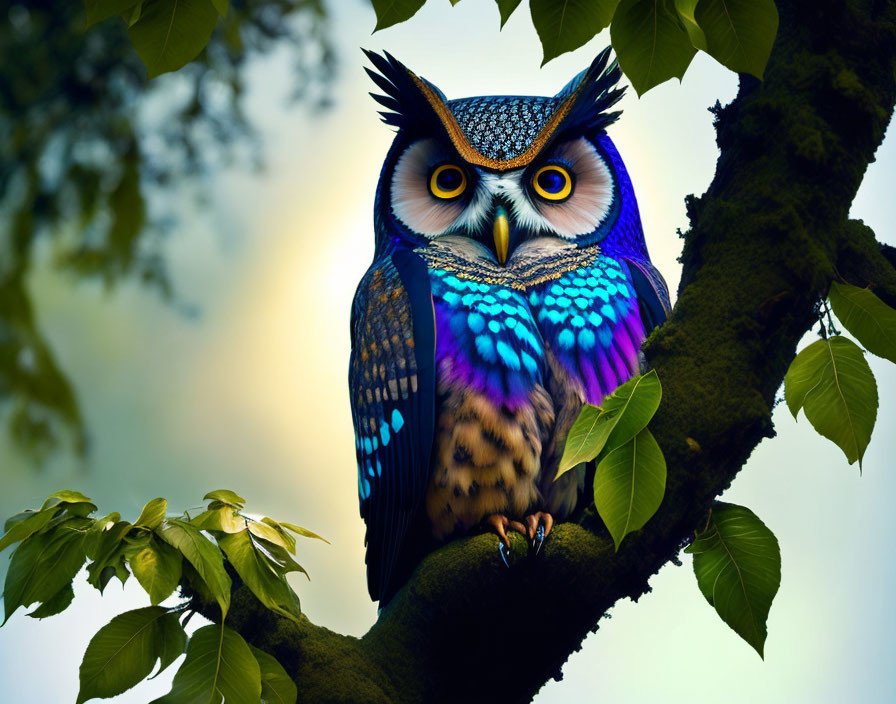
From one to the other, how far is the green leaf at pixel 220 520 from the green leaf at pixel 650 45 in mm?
792

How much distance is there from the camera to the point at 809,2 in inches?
57.9

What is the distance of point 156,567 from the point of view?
3.67 ft

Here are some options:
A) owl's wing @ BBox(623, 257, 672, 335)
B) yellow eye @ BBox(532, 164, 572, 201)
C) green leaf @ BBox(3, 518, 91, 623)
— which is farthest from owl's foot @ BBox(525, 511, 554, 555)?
yellow eye @ BBox(532, 164, 572, 201)

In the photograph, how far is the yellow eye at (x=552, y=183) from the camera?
250 cm

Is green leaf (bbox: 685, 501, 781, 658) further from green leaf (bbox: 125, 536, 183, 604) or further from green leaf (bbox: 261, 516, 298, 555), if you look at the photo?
green leaf (bbox: 125, 536, 183, 604)

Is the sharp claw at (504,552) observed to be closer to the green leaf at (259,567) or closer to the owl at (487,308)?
the owl at (487,308)

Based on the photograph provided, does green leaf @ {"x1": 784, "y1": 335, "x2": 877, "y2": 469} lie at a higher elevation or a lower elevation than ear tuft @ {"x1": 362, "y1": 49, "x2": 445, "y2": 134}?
lower

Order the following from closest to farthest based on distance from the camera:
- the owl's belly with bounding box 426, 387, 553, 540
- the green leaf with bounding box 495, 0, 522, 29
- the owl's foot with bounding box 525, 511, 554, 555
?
the green leaf with bounding box 495, 0, 522, 29 < the owl's foot with bounding box 525, 511, 554, 555 < the owl's belly with bounding box 426, 387, 553, 540

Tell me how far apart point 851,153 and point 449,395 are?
105 cm

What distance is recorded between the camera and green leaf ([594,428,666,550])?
105cm

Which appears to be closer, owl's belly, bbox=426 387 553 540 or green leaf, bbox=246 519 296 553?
green leaf, bbox=246 519 296 553

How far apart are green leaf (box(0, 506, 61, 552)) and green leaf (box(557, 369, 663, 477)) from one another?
0.70m

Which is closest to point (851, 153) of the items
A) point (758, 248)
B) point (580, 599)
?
point (758, 248)

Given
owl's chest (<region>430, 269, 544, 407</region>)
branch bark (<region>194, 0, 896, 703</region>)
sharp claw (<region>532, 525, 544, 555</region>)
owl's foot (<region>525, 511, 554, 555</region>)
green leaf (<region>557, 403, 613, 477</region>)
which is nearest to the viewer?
green leaf (<region>557, 403, 613, 477</region>)
